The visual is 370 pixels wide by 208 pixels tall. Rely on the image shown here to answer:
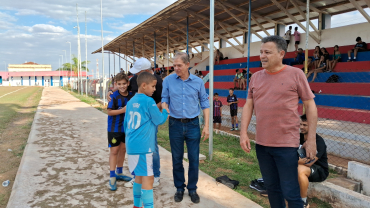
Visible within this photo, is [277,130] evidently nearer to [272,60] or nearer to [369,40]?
[272,60]

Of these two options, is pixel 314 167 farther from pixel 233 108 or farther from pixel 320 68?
pixel 320 68

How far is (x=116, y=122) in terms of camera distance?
11.4 ft

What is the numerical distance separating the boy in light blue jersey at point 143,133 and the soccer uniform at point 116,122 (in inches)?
35.1

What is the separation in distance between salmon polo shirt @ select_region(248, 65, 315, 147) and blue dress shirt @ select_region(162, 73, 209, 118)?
101 cm

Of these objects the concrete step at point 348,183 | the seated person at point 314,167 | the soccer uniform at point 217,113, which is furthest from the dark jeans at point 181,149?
the soccer uniform at point 217,113

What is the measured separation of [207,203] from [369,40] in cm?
1120

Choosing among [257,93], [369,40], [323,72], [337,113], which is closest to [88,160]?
[257,93]

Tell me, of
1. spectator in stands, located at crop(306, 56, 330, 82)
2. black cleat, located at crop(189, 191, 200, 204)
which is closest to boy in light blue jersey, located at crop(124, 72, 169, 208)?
black cleat, located at crop(189, 191, 200, 204)

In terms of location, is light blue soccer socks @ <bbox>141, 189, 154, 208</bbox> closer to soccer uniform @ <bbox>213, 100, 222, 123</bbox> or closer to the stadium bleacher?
soccer uniform @ <bbox>213, 100, 222, 123</bbox>

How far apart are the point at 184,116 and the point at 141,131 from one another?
69cm

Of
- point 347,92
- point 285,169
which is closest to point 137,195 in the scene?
point 285,169

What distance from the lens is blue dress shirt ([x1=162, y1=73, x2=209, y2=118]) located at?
311 centimetres

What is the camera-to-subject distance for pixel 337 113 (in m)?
7.26

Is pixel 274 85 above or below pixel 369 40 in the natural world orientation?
below
